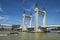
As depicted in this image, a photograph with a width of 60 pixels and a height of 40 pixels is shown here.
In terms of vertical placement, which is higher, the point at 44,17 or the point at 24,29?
the point at 44,17

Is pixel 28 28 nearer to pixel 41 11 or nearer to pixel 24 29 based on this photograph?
pixel 24 29

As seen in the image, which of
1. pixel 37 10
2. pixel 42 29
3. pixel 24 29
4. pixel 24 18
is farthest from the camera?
pixel 24 18

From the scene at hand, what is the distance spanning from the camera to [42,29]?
16250cm

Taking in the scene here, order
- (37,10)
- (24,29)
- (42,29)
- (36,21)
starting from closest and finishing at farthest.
Result: (36,21) → (37,10) → (42,29) → (24,29)

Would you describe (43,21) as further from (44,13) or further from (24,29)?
(24,29)

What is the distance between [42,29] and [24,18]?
1313 inches

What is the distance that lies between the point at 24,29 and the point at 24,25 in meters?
5.03

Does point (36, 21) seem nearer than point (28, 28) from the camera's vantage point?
Yes

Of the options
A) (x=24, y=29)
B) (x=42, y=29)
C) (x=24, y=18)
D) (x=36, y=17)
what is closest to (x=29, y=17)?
(x=24, y=18)

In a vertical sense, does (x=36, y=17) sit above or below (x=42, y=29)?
above

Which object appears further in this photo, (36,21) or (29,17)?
(29,17)

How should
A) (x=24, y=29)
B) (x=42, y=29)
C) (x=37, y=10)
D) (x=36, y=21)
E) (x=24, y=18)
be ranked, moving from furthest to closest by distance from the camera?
(x=24, y=18) → (x=24, y=29) → (x=42, y=29) → (x=37, y=10) → (x=36, y=21)

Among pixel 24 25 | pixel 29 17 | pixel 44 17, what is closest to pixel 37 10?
pixel 44 17

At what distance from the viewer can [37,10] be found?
5999 inches
